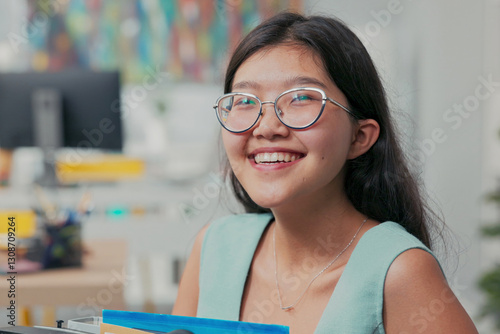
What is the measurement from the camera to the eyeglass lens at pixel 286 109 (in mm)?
873

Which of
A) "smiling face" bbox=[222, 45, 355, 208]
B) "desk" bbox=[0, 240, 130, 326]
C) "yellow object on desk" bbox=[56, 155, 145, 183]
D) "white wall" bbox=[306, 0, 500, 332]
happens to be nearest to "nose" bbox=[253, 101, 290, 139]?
"smiling face" bbox=[222, 45, 355, 208]

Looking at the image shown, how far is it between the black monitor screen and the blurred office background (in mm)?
114

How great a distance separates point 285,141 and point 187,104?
13.9 feet

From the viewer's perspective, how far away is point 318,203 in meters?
0.97

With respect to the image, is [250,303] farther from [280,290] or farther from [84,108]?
[84,108]

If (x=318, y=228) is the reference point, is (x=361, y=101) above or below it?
above

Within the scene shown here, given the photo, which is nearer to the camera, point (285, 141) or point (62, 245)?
point (285, 141)

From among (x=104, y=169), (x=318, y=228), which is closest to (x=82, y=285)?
(x=318, y=228)

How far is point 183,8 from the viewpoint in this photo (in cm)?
501

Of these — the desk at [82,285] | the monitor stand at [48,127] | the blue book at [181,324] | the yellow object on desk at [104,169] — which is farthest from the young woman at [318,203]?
the yellow object on desk at [104,169]

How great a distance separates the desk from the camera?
1.58 metres

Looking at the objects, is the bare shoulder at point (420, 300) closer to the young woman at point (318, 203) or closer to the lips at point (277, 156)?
the young woman at point (318, 203)

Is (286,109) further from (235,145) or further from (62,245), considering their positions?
(62,245)

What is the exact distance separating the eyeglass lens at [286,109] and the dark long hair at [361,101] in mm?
67
